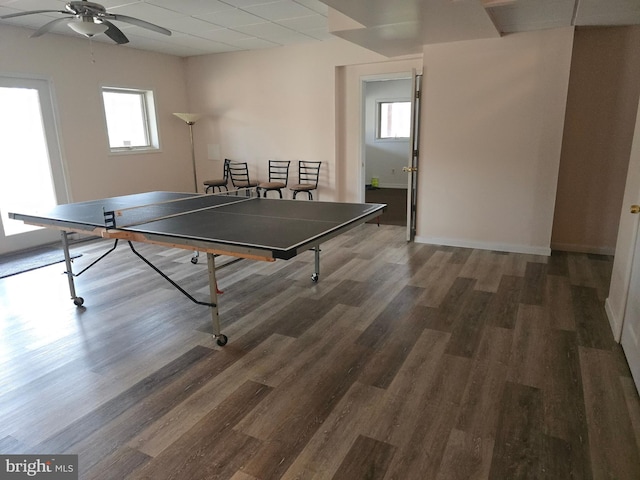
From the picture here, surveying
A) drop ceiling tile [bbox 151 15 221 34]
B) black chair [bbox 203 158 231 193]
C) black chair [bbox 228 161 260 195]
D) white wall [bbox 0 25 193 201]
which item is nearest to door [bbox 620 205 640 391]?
drop ceiling tile [bbox 151 15 221 34]

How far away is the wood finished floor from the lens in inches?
71.2

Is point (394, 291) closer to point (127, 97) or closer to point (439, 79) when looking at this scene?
point (439, 79)

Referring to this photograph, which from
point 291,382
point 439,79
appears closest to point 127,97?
point 439,79

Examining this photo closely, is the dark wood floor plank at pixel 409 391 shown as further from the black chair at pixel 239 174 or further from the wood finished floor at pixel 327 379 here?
the black chair at pixel 239 174

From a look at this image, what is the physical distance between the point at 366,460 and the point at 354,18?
344 centimetres

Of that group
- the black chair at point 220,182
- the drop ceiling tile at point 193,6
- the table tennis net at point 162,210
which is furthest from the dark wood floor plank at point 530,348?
the black chair at point 220,182

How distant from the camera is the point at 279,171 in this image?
22.2 ft

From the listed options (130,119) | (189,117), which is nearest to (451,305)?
(189,117)

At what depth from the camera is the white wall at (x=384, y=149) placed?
9492mm

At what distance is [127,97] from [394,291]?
5.37 metres

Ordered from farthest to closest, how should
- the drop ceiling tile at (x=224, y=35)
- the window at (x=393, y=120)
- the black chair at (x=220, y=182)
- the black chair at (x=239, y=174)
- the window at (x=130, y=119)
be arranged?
the window at (x=393, y=120) < the black chair at (x=239, y=174) < the black chair at (x=220, y=182) < the window at (x=130, y=119) < the drop ceiling tile at (x=224, y=35)

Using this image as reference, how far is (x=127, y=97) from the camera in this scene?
6.48 metres

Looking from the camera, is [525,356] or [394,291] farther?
[394,291]

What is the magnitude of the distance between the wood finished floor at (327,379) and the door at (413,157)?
4.53 feet
